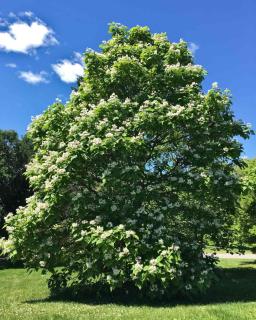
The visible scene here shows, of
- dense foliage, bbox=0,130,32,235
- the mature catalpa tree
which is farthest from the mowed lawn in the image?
dense foliage, bbox=0,130,32,235

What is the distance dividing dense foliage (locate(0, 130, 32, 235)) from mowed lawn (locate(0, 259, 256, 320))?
19.4 m

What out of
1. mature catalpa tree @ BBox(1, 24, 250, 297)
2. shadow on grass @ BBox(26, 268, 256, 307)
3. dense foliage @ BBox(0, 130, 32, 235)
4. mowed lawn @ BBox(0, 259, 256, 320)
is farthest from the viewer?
dense foliage @ BBox(0, 130, 32, 235)

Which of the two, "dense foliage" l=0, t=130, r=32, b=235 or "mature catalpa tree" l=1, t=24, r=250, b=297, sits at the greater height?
"dense foliage" l=0, t=130, r=32, b=235

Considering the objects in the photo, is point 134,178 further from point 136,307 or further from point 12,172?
point 12,172

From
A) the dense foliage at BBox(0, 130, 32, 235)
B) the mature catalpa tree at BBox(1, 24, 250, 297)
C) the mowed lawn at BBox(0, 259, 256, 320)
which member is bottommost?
the mowed lawn at BBox(0, 259, 256, 320)

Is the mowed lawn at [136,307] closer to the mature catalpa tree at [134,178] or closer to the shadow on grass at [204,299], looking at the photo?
the shadow on grass at [204,299]

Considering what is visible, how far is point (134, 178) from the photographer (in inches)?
707

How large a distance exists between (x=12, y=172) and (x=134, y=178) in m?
30.0

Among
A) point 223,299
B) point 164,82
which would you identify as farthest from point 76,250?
point 164,82

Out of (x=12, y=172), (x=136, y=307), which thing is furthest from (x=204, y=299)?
(x=12, y=172)

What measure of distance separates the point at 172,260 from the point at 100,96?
926cm

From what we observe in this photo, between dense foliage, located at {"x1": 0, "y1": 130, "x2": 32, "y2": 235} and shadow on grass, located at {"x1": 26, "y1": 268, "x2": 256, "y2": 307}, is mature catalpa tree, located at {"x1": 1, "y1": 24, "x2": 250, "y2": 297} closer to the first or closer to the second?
shadow on grass, located at {"x1": 26, "y1": 268, "x2": 256, "y2": 307}

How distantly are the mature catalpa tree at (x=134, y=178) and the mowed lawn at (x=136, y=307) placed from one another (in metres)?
0.90

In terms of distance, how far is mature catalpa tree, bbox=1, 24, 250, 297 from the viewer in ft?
57.9
